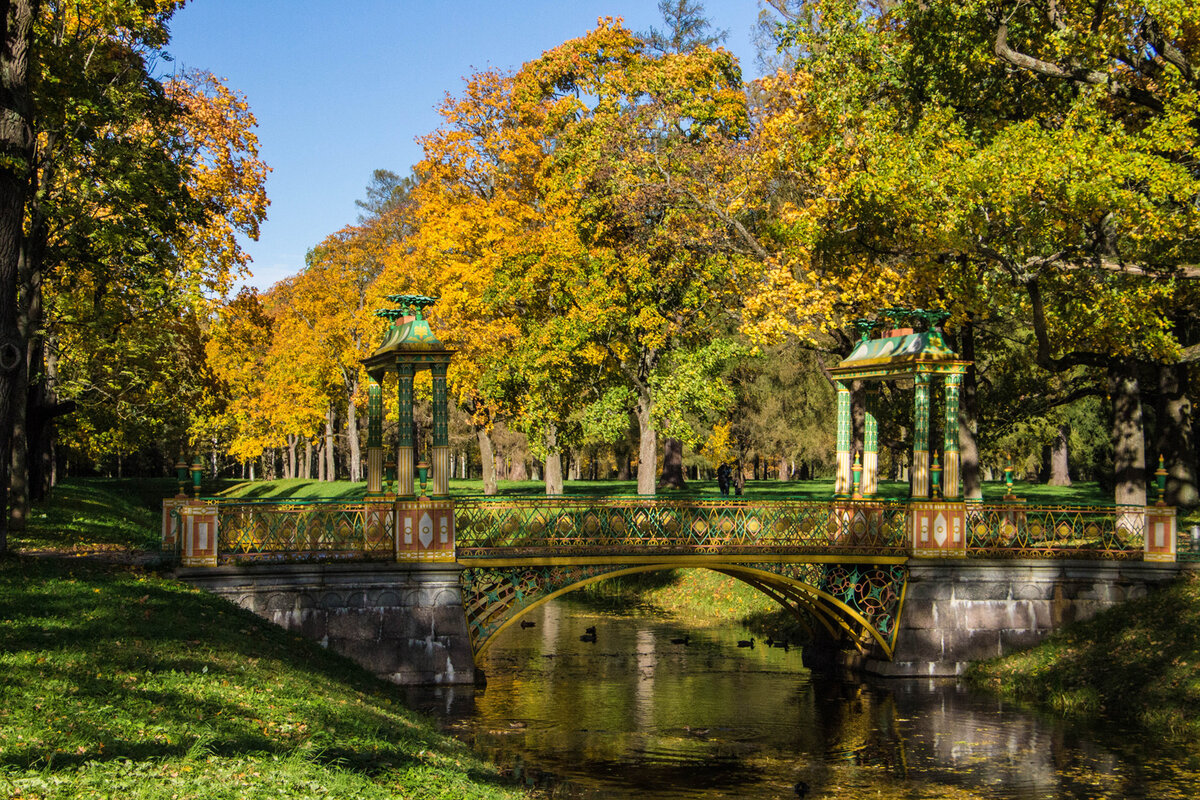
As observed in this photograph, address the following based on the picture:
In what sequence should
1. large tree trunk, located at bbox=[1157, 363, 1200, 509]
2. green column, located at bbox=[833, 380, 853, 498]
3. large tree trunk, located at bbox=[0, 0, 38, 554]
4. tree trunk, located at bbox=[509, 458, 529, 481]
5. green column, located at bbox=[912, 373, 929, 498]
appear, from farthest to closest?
tree trunk, located at bbox=[509, 458, 529, 481] < large tree trunk, located at bbox=[1157, 363, 1200, 509] < green column, located at bbox=[833, 380, 853, 498] < green column, located at bbox=[912, 373, 929, 498] < large tree trunk, located at bbox=[0, 0, 38, 554]

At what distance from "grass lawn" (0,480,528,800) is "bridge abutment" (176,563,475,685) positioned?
0.71 metres

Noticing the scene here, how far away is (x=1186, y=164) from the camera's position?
21391mm

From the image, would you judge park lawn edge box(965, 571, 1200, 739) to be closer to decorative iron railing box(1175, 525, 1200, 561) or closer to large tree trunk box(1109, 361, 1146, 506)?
decorative iron railing box(1175, 525, 1200, 561)

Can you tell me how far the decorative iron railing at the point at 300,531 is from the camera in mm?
18500

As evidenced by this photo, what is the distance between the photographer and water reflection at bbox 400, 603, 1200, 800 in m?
14.4

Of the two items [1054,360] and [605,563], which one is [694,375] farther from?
A: [605,563]

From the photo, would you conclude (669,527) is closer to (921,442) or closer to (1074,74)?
(921,442)

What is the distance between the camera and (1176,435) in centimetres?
2750

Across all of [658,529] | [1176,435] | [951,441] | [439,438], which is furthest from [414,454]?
[1176,435]

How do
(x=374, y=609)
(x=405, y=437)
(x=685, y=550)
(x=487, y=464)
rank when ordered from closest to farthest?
(x=374, y=609), (x=405, y=437), (x=685, y=550), (x=487, y=464)

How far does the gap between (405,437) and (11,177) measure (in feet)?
23.2

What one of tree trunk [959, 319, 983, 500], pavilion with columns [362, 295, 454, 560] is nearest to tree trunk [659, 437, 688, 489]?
tree trunk [959, 319, 983, 500]

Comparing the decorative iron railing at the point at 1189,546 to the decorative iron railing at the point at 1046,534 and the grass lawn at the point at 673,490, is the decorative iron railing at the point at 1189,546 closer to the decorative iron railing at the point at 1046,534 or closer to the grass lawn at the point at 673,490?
the decorative iron railing at the point at 1046,534

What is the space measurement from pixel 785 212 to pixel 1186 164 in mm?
8066
